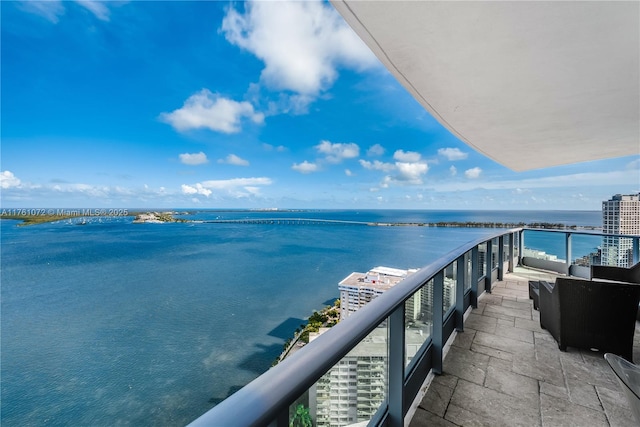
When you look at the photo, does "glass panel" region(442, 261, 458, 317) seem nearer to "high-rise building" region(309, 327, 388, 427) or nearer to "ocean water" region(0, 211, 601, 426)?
"high-rise building" region(309, 327, 388, 427)

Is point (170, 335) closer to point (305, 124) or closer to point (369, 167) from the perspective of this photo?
point (305, 124)

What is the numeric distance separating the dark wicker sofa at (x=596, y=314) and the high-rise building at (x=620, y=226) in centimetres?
262

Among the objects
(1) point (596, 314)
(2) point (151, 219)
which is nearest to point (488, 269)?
(1) point (596, 314)

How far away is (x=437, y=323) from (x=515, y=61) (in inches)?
88.5

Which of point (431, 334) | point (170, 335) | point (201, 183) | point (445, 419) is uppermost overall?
point (201, 183)

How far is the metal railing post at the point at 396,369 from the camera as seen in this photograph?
1.31 meters

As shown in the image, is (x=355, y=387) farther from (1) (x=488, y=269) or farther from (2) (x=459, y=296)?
(1) (x=488, y=269)

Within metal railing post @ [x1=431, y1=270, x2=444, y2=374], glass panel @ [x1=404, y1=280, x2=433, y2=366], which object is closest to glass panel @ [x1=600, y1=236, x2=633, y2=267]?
metal railing post @ [x1=431, y1=270, x2=444, y2=374]

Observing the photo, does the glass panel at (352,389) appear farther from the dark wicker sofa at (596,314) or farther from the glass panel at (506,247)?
the glass panel at (506,247)

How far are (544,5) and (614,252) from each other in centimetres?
441

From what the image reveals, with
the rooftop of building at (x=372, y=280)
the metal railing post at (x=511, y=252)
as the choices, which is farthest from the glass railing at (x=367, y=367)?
the rooftop of building at (x=372, y=280)

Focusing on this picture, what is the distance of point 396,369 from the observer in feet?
4.42

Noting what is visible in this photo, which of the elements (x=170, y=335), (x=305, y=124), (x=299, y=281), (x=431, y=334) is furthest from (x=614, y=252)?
(x=305, y=124)

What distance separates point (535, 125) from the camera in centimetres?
326
